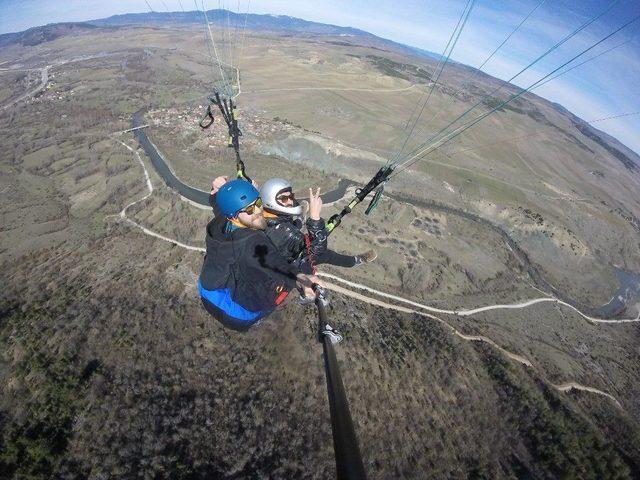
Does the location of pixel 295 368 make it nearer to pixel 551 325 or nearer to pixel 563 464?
pixel 563 464

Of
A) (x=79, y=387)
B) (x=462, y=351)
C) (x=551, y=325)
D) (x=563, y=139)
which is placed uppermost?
(x=79, y=387)

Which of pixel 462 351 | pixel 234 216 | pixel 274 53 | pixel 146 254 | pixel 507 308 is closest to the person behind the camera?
pixel 234 216

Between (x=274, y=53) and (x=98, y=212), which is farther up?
(x=98, y=212)

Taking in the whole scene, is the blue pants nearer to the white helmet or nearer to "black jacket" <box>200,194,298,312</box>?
"black jacket" <box>200,194,298,312</box>

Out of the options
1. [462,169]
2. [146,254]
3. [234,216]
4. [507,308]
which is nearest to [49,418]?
[146,254]

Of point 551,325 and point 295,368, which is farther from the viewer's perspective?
point 551,325

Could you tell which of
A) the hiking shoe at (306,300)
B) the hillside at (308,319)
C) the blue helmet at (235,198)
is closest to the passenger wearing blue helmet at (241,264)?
the blue helmet at (235,198)

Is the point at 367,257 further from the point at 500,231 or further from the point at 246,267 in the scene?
the point at 500,231
